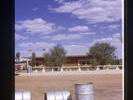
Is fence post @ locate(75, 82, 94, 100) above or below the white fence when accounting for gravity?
above

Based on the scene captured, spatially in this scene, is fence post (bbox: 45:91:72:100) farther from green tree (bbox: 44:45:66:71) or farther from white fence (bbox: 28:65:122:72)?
green tree (bbox: 44:45:66:71)

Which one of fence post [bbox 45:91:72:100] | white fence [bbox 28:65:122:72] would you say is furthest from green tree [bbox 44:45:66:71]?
fence post [bbox 45:91:72:100]

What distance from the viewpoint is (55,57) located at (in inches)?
277

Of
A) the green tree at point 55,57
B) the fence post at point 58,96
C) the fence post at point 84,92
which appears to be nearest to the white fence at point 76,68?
the green tree at point 55,57

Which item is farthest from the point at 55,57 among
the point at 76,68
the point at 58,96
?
the point at 58,96

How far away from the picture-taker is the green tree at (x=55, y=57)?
695 centimetres

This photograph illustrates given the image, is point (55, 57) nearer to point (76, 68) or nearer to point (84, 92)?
point (76, 68)

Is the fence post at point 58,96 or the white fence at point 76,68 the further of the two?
the white fence at point 76,68

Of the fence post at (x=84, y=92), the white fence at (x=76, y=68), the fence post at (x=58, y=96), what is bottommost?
the white fence at (x=76, y=68)

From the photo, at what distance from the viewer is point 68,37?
10.3 m

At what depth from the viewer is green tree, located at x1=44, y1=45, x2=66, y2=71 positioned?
22.8 ft

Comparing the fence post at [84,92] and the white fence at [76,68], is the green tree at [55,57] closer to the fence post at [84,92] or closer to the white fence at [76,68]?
the white fence at [76,68]
